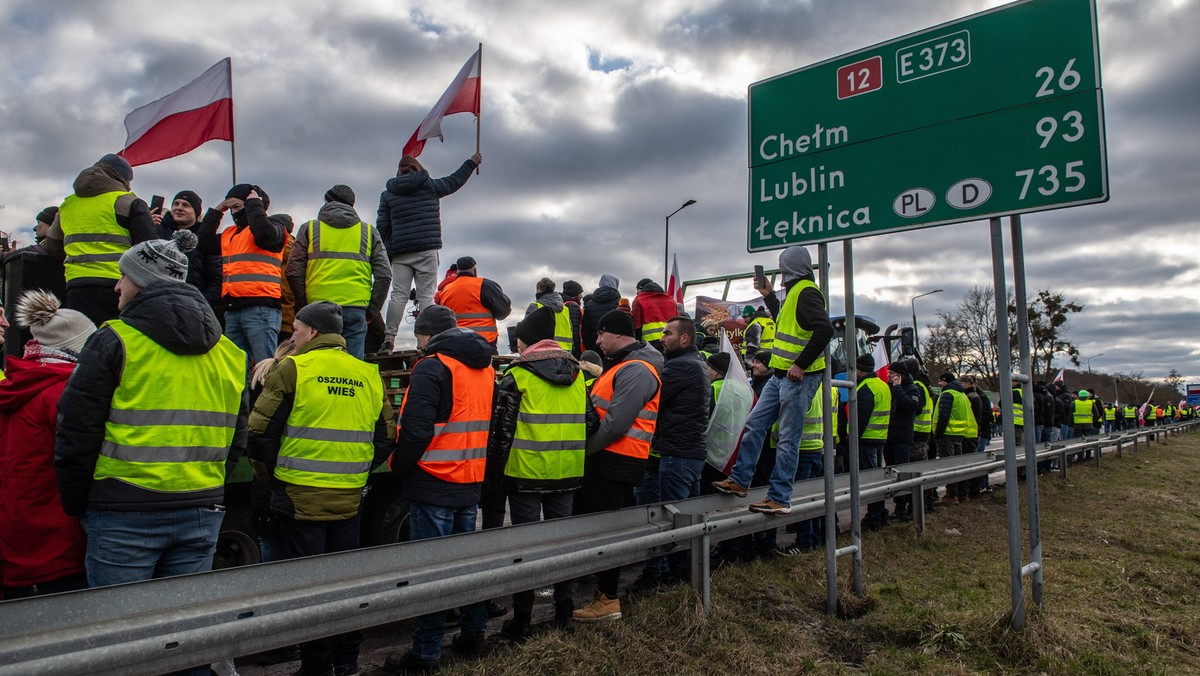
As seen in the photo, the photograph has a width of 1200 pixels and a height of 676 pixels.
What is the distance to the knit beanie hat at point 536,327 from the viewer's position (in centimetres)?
508

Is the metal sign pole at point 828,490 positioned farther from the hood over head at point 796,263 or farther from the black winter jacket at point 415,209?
the black winter jacket at point 415,209

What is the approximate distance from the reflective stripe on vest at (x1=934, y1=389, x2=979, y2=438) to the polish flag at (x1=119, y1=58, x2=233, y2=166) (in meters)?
11.2

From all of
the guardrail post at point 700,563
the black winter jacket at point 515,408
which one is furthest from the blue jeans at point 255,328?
the guardrail post at point 700,563

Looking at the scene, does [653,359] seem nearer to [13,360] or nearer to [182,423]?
[182,423]

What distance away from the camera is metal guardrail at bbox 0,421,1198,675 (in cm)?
259

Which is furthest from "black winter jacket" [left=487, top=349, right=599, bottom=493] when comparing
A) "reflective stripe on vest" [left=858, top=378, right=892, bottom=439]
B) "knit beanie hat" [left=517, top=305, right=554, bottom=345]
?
"reflective stripe on vest" [left=858, top=378, right=892, bottom=439]

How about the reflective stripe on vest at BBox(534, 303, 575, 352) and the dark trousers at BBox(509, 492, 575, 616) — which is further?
the reflective stripe on vest at BBox(534, 303, 575, 352)

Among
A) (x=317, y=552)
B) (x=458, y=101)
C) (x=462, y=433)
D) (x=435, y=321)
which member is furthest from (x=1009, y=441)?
(x=458, y=101)

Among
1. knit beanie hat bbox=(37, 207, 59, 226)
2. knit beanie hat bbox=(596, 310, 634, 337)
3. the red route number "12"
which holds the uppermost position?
the red route number "12"

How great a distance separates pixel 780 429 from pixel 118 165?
18.1 feet

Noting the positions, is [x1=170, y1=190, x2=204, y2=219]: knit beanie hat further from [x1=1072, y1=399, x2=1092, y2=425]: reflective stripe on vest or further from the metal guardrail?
[x1=1072, y1=399, x2=1092, y2=425]: reflective stripe on vest

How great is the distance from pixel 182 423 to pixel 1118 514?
11947 mm

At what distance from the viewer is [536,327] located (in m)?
5.09

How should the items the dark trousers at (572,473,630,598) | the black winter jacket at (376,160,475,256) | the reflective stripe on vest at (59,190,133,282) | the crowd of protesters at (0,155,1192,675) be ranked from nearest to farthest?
1. the crowd of protesters at (0,155,1192,675)
2. the reflective stripe on vest at (59,190,133,282)
3. the dark trousers at (572,473,630,598)
4. the black winter jacket at (376,160,475,256)
